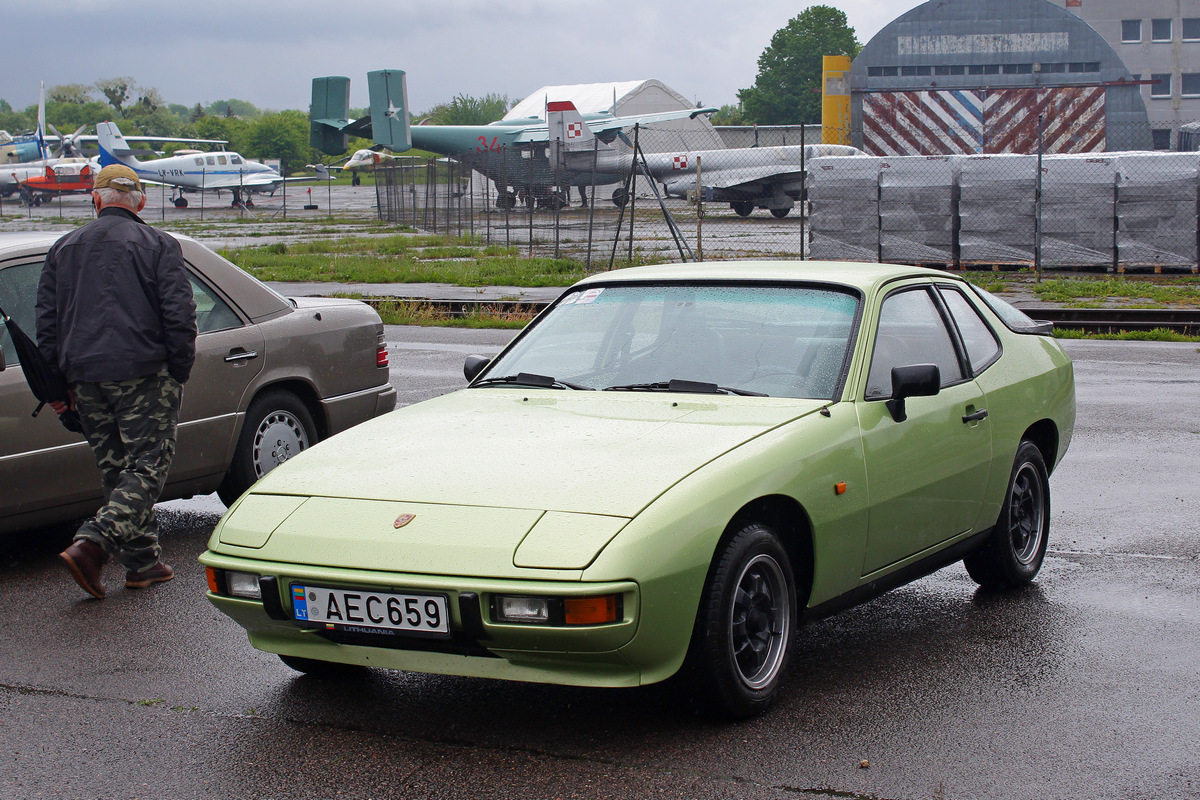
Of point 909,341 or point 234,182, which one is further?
point 234,182

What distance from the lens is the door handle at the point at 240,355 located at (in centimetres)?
634

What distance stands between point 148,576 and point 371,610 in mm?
2423

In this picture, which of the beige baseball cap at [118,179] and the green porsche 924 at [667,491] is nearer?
the green porsche 924 at [667,491]

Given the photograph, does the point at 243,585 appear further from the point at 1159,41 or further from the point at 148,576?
the point at 1159,41

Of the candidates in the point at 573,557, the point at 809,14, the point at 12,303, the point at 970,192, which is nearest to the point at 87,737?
the point at 573,557

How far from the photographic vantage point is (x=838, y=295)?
15.1ft

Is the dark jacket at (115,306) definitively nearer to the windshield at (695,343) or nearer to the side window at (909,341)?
the windshield at (695,343)

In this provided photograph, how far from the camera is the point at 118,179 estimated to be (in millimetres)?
5273

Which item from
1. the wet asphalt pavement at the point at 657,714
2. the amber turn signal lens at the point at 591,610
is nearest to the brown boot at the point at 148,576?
the wet asphalt pavement at the point at 657,714

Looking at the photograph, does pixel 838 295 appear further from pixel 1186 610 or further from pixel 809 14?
pixel 809 14

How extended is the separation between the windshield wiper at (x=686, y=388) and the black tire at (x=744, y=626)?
2.27 feet

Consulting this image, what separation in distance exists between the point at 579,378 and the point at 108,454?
7.04ft

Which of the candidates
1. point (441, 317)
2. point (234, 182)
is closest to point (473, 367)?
point (441, 317)

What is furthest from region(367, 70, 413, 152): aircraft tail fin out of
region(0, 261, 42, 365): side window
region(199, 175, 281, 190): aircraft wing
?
region(0, 261, 42, 365): side window
